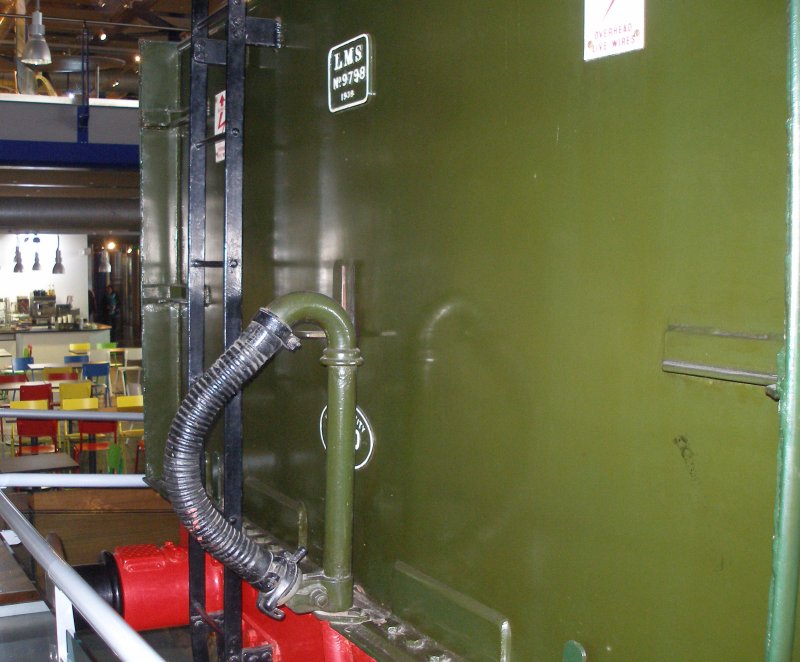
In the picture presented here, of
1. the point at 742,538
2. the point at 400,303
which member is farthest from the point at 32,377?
the point at 742,538

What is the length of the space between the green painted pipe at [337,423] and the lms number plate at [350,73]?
1.77ft

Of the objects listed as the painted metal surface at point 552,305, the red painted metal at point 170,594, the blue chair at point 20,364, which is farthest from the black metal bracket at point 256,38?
the blue chair at point 20,364

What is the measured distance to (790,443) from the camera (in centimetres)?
109

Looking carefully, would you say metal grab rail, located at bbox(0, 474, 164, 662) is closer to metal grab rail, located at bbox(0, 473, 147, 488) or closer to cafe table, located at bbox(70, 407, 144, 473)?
metal grab rail, located at bbox(0, 473, 147, 488)

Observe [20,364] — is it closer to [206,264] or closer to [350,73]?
[206,264]

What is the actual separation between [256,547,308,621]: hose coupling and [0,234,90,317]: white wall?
19.8 meters

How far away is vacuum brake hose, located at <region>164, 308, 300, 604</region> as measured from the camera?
2.01 meters

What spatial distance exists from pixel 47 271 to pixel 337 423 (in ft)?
67.7

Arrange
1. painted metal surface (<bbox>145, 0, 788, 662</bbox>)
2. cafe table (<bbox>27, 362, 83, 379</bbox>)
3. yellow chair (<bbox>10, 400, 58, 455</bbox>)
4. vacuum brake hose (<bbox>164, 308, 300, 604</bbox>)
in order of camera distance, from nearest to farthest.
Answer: painted metal surface (<bbox>145, 0, 788, 662</bbox>), vacuum brake hose (<bbox>164, 308, 300, 604</bbox>), yellow chair (<bbox>10, 400, 58, 455</bbox>), cafe table (<bbox>27, 362, 83, 379</bbox>)

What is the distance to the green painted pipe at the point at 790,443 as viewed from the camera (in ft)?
3.53

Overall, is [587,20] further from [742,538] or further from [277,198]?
[277,198]

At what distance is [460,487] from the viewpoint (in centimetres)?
185

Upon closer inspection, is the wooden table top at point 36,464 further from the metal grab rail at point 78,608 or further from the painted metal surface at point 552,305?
the painted metal surface at point 552,305

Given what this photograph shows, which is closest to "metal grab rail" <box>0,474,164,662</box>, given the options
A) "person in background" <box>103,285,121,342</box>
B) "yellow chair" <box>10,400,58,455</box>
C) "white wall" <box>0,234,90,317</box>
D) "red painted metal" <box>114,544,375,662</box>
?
"red painted metal" <box>114,544,375,662</box>
